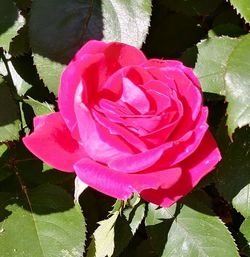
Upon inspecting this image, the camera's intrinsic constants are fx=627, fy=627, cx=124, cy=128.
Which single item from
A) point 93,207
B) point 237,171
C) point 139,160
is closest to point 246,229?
point 237,171

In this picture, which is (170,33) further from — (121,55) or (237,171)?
(121,55)

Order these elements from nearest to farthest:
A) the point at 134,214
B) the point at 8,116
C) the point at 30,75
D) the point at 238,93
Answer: the point at 238,93, the point at 8,116, the point at 134,214, the point at 30,75

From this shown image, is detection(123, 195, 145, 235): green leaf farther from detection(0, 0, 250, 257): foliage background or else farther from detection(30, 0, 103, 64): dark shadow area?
detection(30, 0, 103, 64): dark shadow area

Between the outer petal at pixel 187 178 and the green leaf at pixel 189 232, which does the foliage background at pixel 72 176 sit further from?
the outer petal at pixel 187 178

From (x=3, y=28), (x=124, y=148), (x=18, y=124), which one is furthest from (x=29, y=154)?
(x=124, y=148)

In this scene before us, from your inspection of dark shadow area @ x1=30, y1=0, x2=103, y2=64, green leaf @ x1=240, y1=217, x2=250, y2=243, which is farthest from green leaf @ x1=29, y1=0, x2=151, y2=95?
green leaf @ x1=240, y1=217, x2=250, y2=243

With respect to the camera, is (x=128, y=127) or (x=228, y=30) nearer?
(x=128, y=127)
